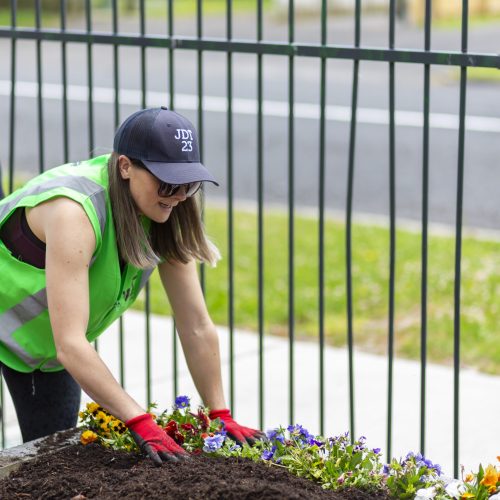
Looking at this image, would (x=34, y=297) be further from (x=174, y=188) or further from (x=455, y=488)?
(x=455, y=488)

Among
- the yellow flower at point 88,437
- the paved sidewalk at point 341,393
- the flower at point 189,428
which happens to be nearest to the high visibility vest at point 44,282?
the yellow flower at point 88,437

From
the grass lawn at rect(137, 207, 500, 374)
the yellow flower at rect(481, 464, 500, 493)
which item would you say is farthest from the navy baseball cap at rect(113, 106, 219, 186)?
the grass lawn at rect(137, 207, 500, 374)

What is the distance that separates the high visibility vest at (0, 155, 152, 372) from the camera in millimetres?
2752

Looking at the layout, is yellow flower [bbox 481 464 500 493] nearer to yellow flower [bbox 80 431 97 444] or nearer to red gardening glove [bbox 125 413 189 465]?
A: red gardening glove [bbox 125 413 189 465]

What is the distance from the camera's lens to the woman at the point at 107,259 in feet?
8.69

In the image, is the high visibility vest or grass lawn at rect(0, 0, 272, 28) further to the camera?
grass lawn at rect(0, 0, 272, 28)

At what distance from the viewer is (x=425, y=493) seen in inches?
Answer: 97.4

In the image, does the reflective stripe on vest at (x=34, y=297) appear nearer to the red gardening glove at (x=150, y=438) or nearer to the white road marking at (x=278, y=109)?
the red gardening glove at (x=150, y=438)

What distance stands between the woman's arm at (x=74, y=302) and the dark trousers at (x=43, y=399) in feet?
1.85

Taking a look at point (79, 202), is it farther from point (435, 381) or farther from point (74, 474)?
point (435, 381)

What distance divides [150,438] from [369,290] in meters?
3.92

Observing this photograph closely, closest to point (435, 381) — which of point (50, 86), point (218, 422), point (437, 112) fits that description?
point (218, 422)

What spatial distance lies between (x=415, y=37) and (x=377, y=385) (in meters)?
13.4

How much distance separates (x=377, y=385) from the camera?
518 cm
